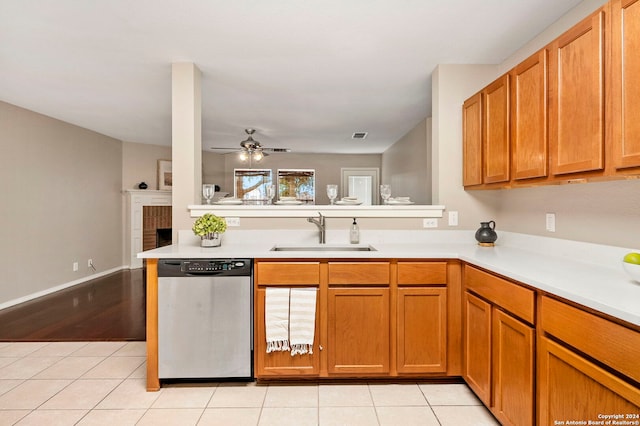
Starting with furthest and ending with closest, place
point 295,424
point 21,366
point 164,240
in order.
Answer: point 164,240, point 21,366, point 295,424

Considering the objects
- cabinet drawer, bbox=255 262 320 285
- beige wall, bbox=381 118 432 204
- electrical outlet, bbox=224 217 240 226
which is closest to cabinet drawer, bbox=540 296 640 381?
cabinet drawer, bbox=255 262 320 285

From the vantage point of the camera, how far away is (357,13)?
2053mm

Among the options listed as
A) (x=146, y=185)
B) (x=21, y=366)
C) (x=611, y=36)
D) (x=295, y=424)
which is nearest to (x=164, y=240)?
(x=146, y=185)

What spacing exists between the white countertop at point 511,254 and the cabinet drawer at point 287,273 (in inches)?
2.2

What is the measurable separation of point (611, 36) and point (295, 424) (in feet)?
7.87

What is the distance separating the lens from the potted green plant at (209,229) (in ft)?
7.62

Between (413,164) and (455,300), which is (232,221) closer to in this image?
(455,300)

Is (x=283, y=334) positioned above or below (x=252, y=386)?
above

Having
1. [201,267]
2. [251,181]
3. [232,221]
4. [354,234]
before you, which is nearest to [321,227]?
[354,234]

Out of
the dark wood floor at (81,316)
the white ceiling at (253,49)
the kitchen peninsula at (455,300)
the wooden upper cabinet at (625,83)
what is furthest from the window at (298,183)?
the wooden upper cabinet at (625,83)

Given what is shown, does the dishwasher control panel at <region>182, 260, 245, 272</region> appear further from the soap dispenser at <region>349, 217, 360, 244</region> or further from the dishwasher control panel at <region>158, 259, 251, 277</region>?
the soap dispenser at <region>349, 217, 360, 244</region>

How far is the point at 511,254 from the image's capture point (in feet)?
6.88

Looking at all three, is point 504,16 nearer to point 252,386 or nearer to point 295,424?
point 295,424

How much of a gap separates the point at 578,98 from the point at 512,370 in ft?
4.41
